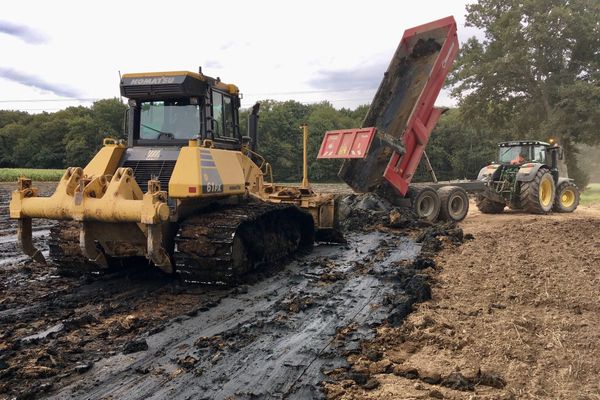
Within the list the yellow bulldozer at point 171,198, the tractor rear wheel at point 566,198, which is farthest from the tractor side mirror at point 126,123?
the tractor rear wheel at point 566,198

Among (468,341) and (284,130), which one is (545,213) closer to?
(468,341)

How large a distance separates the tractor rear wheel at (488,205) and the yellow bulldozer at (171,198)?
31.8 ft

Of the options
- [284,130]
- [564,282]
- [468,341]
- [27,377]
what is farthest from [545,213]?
[284,130]

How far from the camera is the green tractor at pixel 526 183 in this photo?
14508 mm

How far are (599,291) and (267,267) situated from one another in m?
4.11

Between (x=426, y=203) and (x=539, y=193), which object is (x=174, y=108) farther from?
(x=539, y=193)

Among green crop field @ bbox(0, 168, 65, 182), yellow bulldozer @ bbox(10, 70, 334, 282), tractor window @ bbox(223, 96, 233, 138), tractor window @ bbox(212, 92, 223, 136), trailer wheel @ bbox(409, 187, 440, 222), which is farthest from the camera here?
green crop field @ bbox(0, 168, 65, 182)

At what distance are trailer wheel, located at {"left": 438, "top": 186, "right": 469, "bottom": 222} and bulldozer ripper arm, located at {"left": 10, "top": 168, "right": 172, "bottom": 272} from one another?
29.5ft

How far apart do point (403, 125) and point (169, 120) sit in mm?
6598

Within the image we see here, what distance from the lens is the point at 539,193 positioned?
14438mm

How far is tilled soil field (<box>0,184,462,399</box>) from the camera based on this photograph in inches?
136

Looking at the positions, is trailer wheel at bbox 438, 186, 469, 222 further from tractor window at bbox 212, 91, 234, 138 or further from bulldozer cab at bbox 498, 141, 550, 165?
tractor window at bbox 212, 91, 234, 138

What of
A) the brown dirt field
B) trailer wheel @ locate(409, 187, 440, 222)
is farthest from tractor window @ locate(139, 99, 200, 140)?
trailer wheel @ locate(409, 187, 440, 222)

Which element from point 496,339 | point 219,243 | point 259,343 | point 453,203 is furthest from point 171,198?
point 453,203
